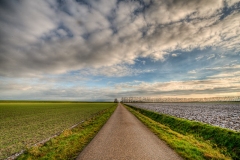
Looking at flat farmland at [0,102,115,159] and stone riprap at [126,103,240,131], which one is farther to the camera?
stone riprap at [126,103,240,131]

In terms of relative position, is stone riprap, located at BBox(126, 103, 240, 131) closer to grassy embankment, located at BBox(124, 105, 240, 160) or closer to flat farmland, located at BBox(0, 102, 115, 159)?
grassy embankment, located at BBox(124, 105, 240, 160)

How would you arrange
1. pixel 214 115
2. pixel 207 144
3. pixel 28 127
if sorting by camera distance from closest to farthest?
pixel 207 144 → pixel 28 127 → pixel 214 115

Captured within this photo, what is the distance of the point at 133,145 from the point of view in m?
9.59

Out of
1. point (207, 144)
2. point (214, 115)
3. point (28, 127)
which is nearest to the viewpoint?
point (207, 144)

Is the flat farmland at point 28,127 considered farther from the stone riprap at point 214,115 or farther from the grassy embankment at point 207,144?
the stone riprap at point 214,115

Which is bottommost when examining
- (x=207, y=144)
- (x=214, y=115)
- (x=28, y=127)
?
(x=207, y=144)

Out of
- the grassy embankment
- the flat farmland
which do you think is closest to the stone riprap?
the grassy embankment

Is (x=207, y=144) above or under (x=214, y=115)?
under

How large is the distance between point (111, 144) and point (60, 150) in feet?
10.6

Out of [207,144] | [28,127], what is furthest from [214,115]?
[28,127]

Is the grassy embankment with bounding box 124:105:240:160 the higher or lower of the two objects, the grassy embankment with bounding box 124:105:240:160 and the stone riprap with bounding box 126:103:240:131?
the lower

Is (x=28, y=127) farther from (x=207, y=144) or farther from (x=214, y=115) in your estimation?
(x=214, y=115)

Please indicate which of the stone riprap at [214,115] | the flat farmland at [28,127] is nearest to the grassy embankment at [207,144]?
the stone riprap at [214,115]

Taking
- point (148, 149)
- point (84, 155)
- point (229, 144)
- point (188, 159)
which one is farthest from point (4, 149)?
point (229, 144)
